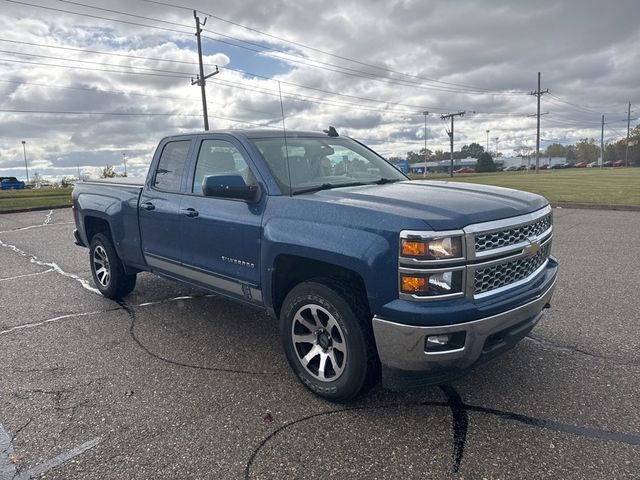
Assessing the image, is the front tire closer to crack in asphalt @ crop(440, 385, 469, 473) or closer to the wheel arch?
the wheel arch

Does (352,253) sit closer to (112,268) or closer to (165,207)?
(165,207)

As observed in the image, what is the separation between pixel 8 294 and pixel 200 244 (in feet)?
12.3

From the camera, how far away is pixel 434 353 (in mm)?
2717

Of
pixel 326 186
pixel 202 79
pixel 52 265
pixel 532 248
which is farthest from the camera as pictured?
pixel 202 79

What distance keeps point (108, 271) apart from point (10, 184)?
7307 cm

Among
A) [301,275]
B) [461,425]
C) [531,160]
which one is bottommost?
[461,425]

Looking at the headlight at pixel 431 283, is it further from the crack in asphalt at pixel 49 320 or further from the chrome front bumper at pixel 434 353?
the crack in asphalt at pixel 49 320

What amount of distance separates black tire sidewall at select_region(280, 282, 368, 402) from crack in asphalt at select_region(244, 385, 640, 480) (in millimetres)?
171

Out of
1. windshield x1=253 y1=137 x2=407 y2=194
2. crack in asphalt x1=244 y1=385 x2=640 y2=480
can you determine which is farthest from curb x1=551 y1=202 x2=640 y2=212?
crack in asphalt x1=244 y1=385 x2=640 y2=480

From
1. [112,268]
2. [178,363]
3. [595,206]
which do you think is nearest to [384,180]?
[178,363]

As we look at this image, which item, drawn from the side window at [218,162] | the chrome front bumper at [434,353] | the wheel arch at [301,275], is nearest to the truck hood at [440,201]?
the wheel arch at [301,275]

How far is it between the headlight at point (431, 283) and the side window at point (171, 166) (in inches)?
105

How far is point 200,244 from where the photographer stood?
13.6 feet

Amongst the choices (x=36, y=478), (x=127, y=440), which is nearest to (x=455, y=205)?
(x=127, y=440)
